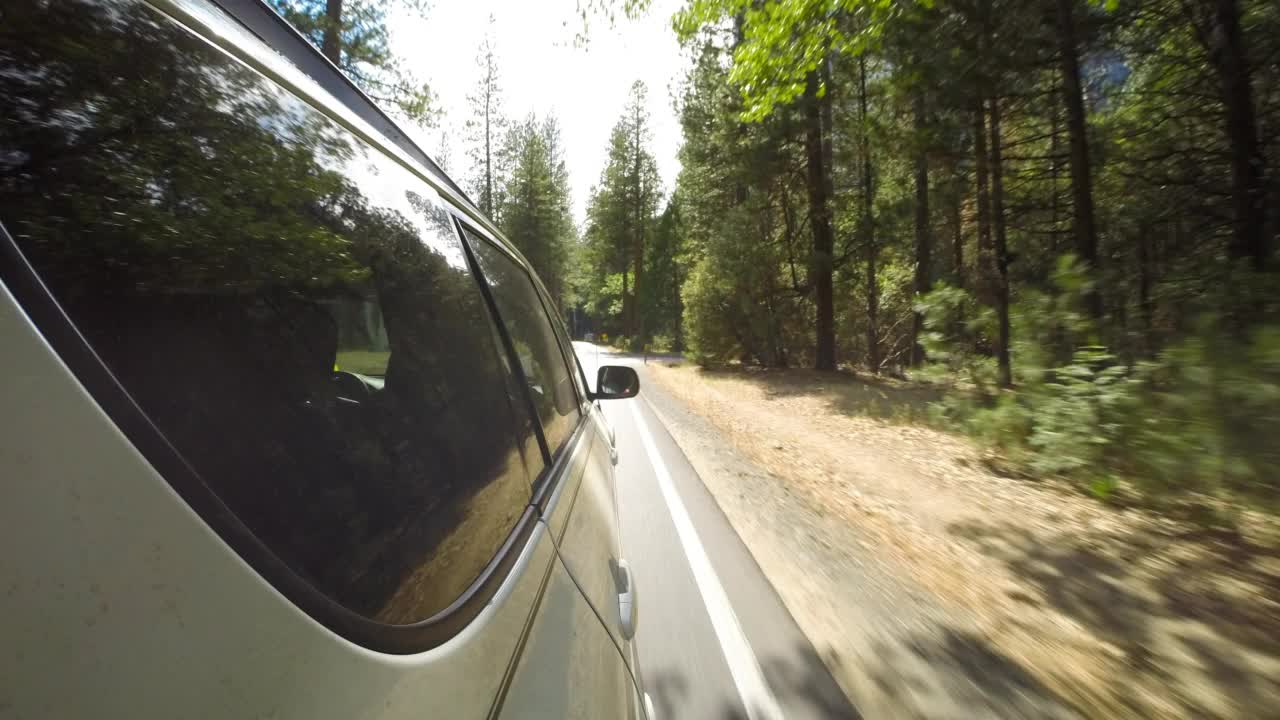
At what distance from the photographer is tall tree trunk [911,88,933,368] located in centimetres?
996

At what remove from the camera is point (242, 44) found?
0.91 m

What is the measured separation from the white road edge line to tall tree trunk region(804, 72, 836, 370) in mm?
13633

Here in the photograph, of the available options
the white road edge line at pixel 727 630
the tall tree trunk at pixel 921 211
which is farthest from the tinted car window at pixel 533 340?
the tall tree trunk at pixel 921 211

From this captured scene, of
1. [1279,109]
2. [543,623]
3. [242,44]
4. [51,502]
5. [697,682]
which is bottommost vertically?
[697,682]

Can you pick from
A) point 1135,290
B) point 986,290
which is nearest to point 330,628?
point 1135,290

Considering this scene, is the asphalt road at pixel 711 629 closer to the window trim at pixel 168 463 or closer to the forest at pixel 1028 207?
the window trim at pixel 168 463

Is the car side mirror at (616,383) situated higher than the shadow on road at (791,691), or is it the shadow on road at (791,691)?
the car side mirror at (616,383)

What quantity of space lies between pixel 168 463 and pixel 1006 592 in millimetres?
4623

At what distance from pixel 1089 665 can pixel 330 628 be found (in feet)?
12.3

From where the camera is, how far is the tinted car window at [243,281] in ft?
2.03

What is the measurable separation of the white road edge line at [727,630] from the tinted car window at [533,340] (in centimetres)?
155

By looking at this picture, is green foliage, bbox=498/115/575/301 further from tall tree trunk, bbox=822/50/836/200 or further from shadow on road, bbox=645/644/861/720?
shadow on road, bbox=645/644/861/720

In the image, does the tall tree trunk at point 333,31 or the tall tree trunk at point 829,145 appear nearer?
the tall tree trunk at point 333,31

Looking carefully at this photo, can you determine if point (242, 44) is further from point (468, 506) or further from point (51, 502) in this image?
point (468, 506)
